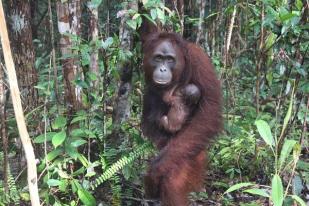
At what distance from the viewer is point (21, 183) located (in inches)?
128

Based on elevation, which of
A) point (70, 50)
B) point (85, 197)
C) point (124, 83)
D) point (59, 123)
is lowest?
point (85, 197)

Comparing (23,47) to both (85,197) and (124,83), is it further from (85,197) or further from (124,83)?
(85,197)

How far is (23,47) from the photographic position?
13.4 feet

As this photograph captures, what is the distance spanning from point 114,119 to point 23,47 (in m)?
1.08

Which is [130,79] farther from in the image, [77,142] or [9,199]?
[9,199]

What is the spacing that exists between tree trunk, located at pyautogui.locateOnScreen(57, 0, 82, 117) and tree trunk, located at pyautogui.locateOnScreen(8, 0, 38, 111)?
44 centimetres

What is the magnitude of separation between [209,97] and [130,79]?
59 centimetres

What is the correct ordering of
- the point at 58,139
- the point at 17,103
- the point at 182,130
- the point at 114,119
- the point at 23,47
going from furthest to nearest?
the point at 23,47 < the point at 114,119 < the point at 182,130 < the point at 58,139 < the point at 17,103

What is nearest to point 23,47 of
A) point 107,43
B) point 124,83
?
point 124,83

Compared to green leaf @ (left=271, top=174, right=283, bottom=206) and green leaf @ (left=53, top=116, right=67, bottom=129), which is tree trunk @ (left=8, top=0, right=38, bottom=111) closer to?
green leaf @ (left=53, top=116, right=67, bottom=129)

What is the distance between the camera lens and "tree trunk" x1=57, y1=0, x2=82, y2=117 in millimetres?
3424

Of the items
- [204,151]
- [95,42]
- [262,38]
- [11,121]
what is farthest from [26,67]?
[262,38]

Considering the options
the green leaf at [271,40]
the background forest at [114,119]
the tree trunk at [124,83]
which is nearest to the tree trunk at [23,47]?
the background forest at [114,119]

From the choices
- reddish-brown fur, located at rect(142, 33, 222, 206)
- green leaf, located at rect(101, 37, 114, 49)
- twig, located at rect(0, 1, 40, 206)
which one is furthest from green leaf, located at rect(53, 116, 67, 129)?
twig, located at rect(0, 1, 40, 206)
